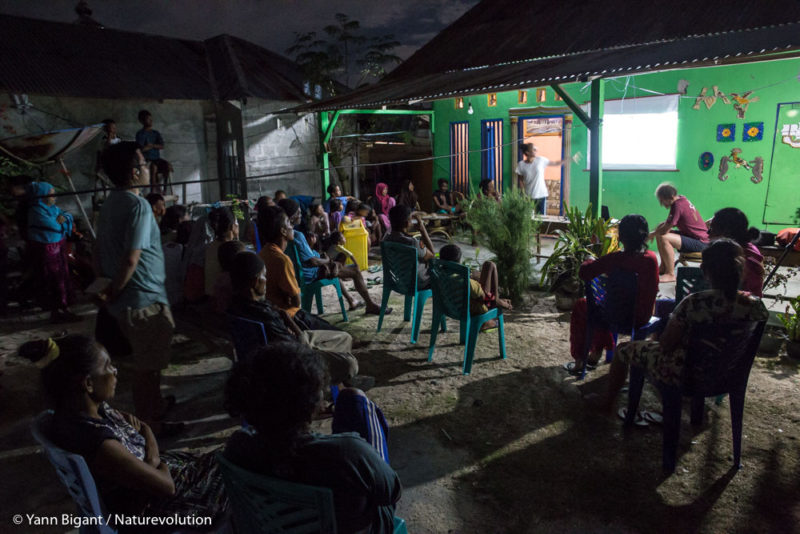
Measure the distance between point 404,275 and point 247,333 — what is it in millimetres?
2260

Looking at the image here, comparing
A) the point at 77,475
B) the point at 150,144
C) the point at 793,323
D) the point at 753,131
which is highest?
the point at 150,144

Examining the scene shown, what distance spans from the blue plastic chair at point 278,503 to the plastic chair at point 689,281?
320 centimetres

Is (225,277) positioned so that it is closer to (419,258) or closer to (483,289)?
(419,258)

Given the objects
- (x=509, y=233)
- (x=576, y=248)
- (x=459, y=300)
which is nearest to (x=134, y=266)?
(x=459, y=300)

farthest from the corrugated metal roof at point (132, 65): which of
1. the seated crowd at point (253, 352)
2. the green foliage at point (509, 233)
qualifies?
the green foliage at point (509, 233)

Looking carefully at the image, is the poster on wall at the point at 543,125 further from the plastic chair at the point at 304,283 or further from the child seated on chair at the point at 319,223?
the plastic chair at the point at 304,283

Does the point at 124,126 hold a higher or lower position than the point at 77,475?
higher

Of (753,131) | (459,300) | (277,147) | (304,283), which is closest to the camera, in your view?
(459,300)

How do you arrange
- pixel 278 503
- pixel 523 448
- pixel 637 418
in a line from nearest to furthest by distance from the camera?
pixel 278 503 < pixel 523 448 < pixel 637 418

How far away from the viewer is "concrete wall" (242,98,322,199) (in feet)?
38.6

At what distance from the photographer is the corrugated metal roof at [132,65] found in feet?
33.2

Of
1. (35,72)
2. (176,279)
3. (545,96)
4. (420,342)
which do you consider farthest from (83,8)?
(420,342)

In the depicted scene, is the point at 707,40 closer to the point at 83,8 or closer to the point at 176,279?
the point at 176,279

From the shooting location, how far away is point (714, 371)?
2.90 metres
